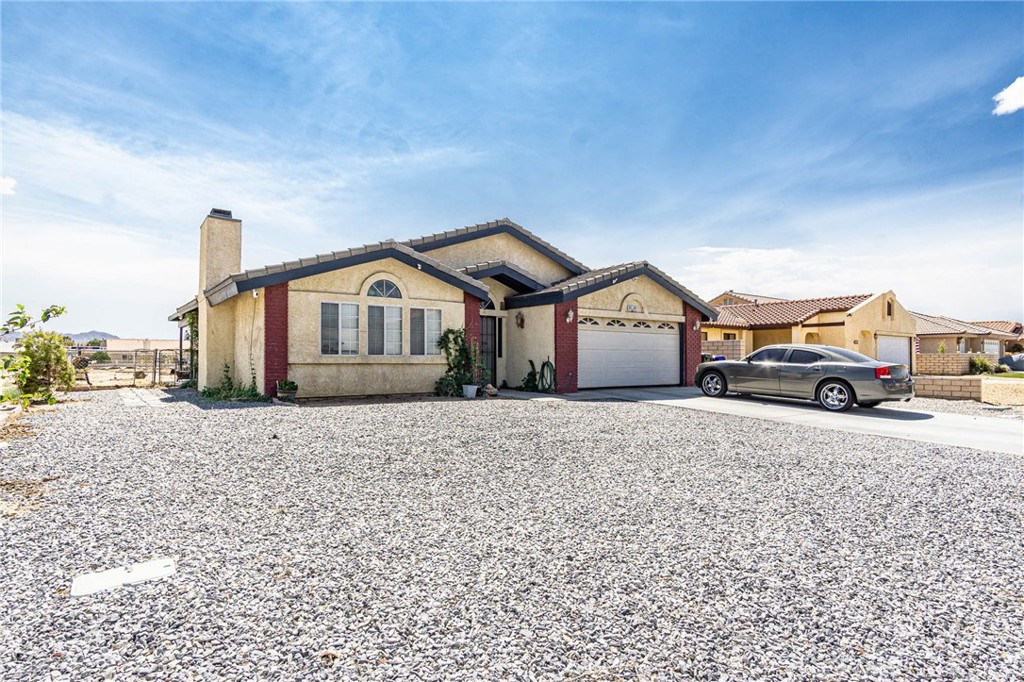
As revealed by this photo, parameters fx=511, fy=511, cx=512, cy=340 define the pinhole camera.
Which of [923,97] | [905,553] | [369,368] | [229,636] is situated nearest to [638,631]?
[229,636]

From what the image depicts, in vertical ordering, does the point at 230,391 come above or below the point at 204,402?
above

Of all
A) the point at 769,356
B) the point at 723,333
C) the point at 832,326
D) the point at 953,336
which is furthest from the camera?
the point at 953,336

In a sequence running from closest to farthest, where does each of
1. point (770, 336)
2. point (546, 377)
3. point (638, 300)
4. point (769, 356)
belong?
point (769, 356) < point (546, 377) < point (638, 300) < point (770, 336)

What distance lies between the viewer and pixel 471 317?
46.2 feet

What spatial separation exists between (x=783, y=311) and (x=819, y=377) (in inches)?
629

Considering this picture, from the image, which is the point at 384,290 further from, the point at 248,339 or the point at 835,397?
the point at 835,397

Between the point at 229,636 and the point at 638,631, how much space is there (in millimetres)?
1977

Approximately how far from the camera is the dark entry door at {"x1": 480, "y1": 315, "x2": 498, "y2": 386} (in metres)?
15.9

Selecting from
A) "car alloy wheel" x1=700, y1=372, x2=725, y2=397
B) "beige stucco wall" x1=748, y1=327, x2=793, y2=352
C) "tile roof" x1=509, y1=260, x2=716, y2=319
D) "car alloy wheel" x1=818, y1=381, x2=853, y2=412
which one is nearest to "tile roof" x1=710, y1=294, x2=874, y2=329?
"beige stucco wall" x1=748, y1=327, x2=793, y2=352

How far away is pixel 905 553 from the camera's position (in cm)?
358

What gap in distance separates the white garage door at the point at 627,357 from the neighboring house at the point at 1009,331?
144ft

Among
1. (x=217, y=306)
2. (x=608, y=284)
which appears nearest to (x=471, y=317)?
(x=608, y=284)

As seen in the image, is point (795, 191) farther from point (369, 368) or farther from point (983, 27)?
point (369, 368)

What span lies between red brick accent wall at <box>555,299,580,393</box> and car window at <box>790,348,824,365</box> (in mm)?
5668
